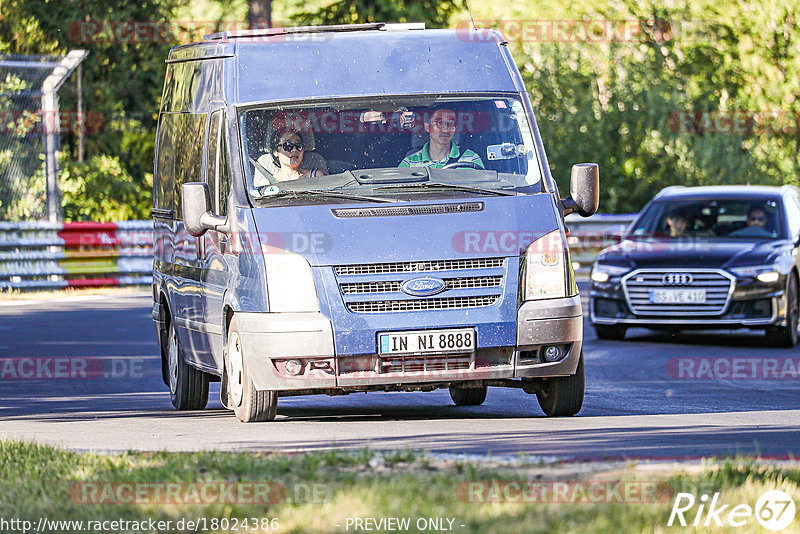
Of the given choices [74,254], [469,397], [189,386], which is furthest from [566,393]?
[74,254]

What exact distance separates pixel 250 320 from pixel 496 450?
2.30 metres

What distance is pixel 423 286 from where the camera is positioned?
9820mm

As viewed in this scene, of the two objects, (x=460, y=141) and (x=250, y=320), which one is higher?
Answer: (x=460, y=141)

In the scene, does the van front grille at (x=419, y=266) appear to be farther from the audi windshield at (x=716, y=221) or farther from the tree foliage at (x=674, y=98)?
the tree foliage at (x=674, y=98)

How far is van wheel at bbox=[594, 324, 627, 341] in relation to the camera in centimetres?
1827

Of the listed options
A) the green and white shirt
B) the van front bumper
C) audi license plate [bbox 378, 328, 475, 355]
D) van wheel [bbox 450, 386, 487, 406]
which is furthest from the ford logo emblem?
van wheel [bbox 450, 386, 487, 406]

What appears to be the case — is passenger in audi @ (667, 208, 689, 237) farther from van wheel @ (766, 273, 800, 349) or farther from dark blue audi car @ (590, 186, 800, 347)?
van wheel @ (766, 273, 800, 349)

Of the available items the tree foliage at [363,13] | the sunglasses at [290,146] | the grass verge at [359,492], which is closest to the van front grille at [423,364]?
the sunglasses at [290,146]

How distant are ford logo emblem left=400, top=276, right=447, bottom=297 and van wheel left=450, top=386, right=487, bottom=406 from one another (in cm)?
258

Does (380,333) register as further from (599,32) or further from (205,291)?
(599,32)

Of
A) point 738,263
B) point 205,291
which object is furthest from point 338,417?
point 738,263

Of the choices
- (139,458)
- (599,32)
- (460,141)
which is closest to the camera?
(139,458)

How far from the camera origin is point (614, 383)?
13.9m

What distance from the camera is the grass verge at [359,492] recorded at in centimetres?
590
